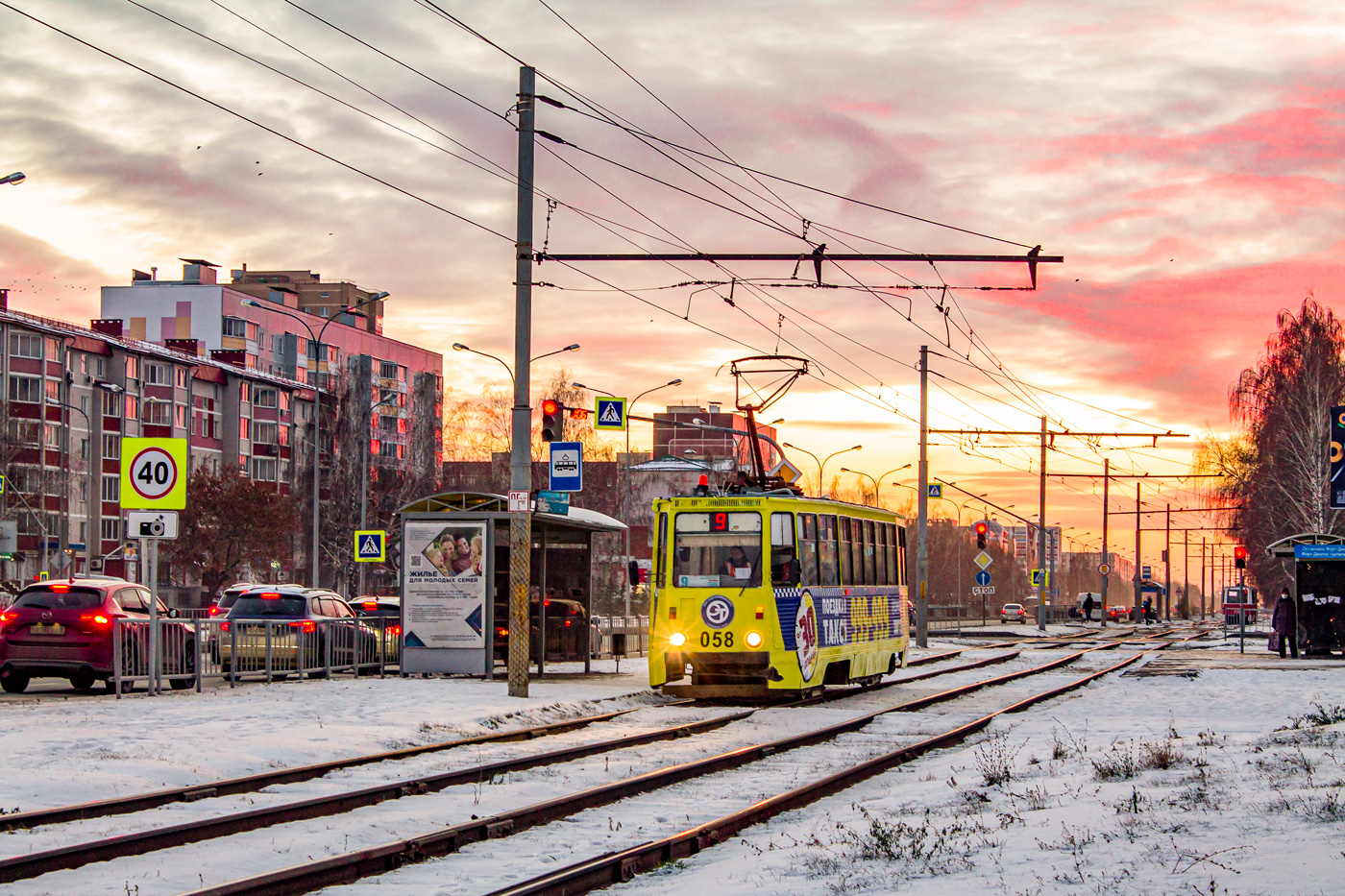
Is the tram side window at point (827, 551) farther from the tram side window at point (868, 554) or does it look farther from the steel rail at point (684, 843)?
the steel rail at point (684, 843)

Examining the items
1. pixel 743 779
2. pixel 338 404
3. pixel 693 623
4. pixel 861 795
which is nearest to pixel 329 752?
pixel 743 779

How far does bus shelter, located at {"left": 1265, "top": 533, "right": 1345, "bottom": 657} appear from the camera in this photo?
1431 inches

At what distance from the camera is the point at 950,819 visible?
11.3 m

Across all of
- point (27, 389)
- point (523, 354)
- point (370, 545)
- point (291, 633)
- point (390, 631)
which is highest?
point (27, 389)

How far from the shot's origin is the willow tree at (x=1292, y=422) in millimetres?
63188

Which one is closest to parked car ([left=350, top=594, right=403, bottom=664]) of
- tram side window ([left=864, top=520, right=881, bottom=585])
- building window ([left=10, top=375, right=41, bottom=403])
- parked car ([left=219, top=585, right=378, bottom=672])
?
parked car ([left=219, top=585, right=378, bottom=672])

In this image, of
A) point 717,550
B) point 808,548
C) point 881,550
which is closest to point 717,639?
point 717,550

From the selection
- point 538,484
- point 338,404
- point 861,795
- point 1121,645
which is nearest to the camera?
point 861,795

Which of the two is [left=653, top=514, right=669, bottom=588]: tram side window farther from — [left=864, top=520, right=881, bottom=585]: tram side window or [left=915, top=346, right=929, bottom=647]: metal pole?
[left=915, top=346, right=929, bottom=647]: metal pole

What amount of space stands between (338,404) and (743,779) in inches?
3065

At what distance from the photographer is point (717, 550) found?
23266 mm

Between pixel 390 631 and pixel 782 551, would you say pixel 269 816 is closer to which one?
pixel 782 551

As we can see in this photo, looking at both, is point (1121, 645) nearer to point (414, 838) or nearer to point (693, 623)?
point (693, 623)

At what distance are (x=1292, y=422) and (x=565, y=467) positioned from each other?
48.8 m
